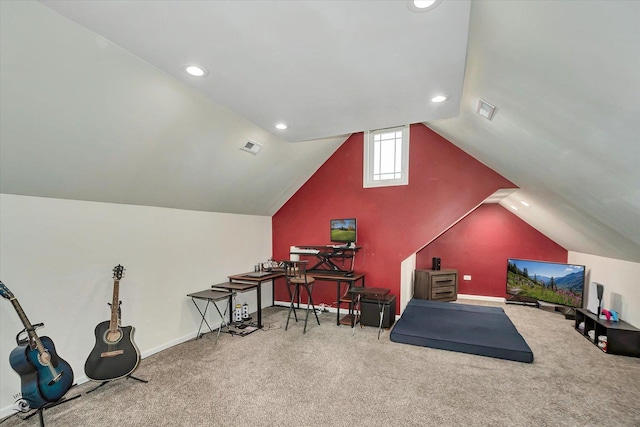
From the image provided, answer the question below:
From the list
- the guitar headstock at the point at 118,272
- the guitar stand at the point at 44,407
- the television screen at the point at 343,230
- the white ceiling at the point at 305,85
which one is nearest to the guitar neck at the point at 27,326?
the guitar stand at the point at 44,407

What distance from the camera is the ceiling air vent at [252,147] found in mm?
3771

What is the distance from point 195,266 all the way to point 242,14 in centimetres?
358

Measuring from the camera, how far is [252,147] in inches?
153

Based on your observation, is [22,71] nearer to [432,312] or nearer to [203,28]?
[203,28]

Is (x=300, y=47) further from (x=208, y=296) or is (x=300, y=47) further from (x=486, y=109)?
(x=208, y=296)

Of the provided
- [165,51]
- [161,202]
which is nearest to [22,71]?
[165,51]

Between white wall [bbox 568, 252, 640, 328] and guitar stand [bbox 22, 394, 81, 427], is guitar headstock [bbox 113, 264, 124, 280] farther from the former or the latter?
white wall [bbox 568, 252, 640, 328]

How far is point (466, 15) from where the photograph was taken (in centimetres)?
146

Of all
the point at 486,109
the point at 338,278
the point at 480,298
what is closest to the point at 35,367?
the point at 338,278

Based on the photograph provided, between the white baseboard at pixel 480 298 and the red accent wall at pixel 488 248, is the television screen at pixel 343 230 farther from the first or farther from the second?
the white baseboard at pixel 480 298

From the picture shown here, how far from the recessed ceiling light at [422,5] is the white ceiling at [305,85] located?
0.04 meters

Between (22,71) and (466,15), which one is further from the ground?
(466,15)

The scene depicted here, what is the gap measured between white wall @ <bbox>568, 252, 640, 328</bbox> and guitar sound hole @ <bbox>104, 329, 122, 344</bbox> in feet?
20.4

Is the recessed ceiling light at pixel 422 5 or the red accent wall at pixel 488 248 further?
the red accent wall at pixel 488 248
